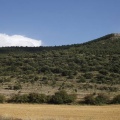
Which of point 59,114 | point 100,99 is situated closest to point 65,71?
point 100,99

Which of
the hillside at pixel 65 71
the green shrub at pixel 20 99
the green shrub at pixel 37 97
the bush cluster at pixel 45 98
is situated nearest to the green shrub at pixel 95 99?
the bush cluster at pixel 45 98

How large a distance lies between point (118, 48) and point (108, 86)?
123 feet

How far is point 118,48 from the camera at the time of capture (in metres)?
96.8

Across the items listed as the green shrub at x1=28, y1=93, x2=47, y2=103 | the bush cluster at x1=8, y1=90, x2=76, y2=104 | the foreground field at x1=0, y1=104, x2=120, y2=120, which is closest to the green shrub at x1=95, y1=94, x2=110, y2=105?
the bush cluster at x1=8, y1=90, x2=76, y2=104

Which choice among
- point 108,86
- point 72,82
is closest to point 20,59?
point 72,82

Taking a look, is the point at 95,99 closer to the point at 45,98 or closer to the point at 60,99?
the point at 60,99

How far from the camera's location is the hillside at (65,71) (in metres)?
60.5

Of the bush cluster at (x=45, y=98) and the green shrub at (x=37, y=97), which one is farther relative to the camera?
the green shrub at (x=37, y=97)

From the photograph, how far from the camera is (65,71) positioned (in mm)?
72500

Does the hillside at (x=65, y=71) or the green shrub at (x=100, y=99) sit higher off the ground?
the hillside at (x=65, y=71)

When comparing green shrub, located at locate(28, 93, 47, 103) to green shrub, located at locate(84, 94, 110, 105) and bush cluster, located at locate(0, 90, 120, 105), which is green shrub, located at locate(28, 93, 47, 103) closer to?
bush cluster, located at locate(0, 90, 120, 105)

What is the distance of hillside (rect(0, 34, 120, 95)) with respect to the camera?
60.5m

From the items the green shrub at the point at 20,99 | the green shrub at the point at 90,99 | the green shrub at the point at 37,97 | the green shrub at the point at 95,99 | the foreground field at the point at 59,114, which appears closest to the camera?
the foreground field at the point at 59,114

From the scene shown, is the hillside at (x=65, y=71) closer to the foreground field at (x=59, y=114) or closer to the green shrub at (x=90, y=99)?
the green shrub at (x=90, y=99)
